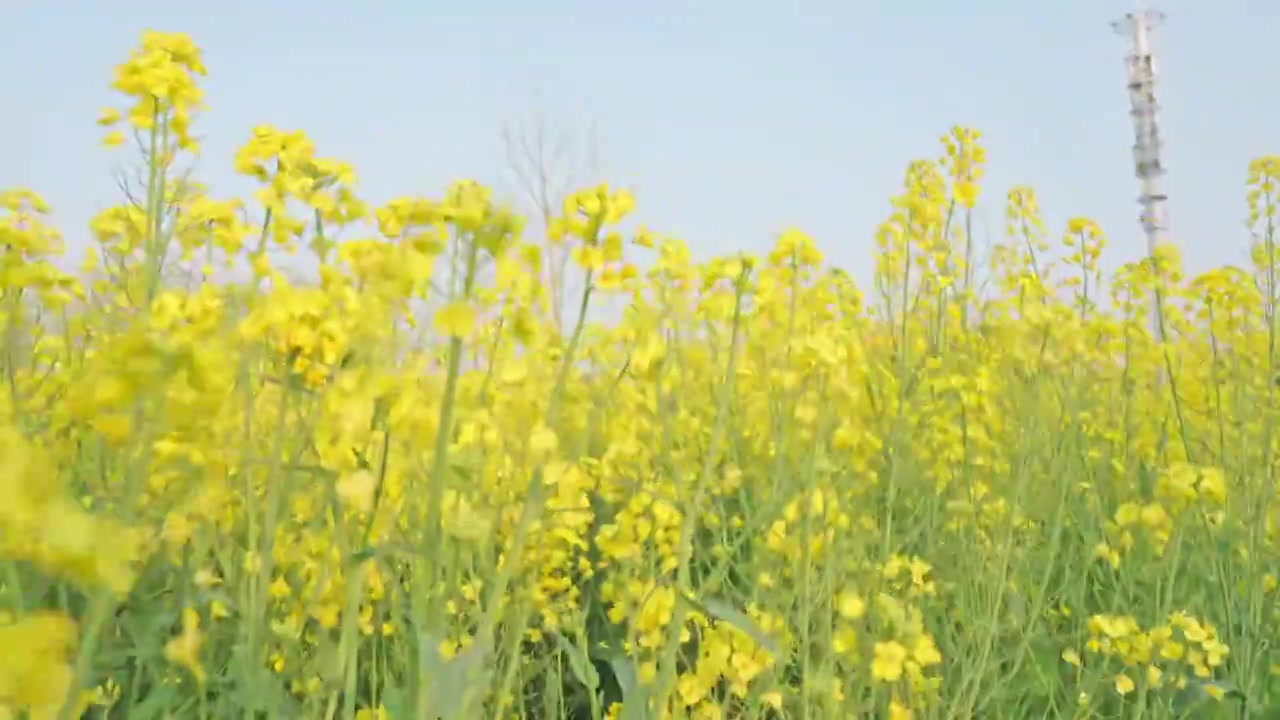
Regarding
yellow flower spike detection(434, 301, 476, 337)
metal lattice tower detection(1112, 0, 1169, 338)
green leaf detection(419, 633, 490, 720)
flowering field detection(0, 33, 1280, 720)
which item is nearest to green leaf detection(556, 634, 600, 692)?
flowering field detection(0, 33, 1280, 720)

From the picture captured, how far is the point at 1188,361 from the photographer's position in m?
5.64

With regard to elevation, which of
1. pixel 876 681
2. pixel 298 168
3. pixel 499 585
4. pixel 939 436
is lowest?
pixel 876 681

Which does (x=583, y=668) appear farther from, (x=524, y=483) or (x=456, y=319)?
(x=456, y=319)

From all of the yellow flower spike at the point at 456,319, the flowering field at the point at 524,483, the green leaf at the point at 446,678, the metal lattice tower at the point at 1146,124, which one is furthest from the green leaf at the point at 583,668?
the metal lattice tower at the point at 1146,124

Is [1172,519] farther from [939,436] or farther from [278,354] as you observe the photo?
[278,354]

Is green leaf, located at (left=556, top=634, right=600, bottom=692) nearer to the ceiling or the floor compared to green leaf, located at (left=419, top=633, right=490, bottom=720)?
nearer to the floor

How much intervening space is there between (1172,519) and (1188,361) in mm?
3136

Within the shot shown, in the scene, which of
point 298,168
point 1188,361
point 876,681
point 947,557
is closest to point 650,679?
point 876,681

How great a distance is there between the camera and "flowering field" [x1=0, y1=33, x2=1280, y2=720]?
1.04m

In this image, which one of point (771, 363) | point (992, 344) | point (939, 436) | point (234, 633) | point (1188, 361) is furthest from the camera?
point (1188, 361)

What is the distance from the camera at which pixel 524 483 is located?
161 cm

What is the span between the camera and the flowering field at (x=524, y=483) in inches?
40.8

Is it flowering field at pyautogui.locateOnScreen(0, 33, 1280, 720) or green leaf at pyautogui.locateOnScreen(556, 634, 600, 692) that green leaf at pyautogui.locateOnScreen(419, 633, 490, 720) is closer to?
flowering field at pyautogui.locateOnScreen(0, 33, 1280, 720)

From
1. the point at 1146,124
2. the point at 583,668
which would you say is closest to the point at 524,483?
the point at 583,668
